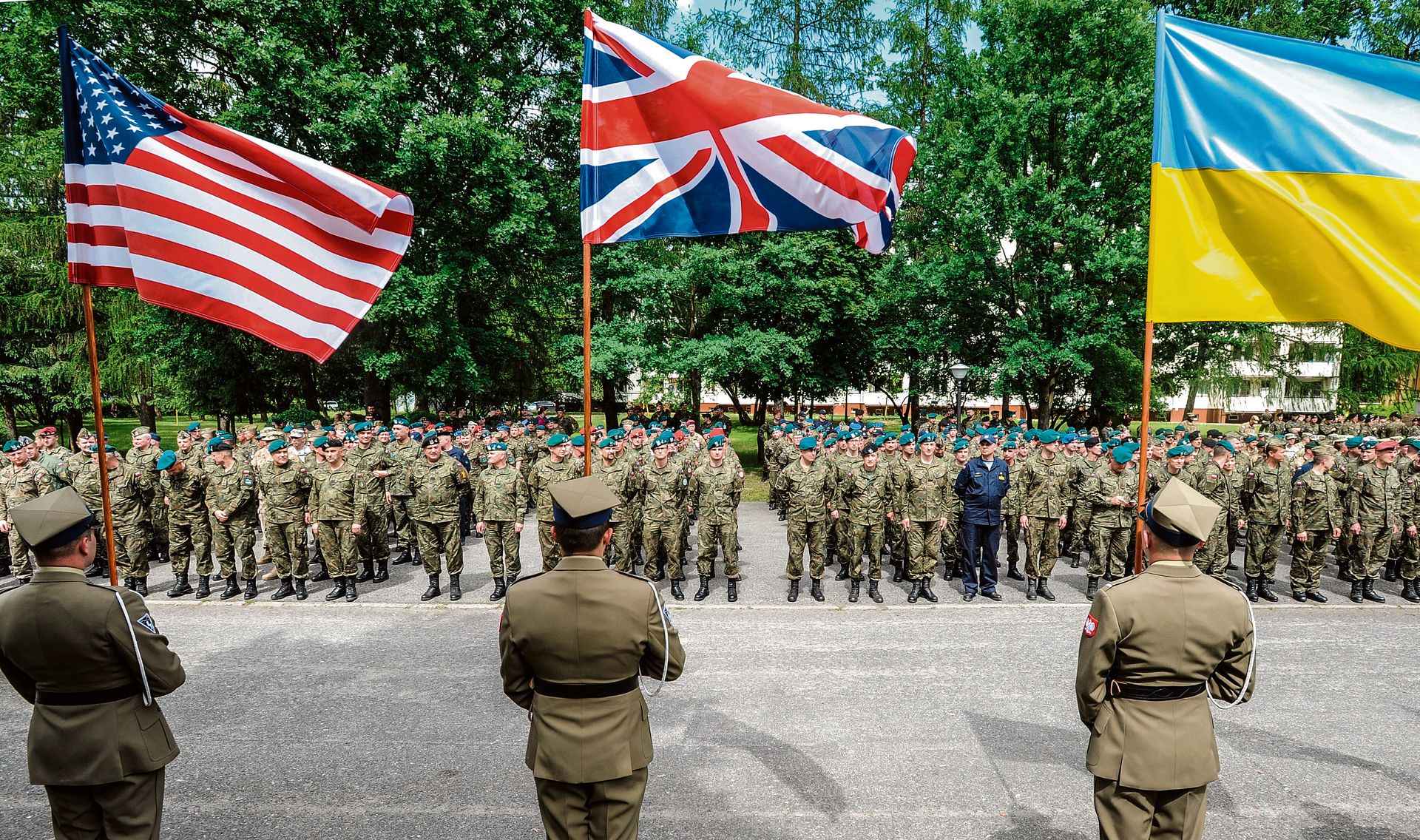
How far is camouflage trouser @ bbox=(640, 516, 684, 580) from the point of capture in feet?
31.9

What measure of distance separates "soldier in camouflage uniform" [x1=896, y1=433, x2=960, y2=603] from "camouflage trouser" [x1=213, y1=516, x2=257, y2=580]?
8.53m

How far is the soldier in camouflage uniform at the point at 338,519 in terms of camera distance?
9336 mm

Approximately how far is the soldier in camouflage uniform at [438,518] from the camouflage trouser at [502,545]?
39 cm

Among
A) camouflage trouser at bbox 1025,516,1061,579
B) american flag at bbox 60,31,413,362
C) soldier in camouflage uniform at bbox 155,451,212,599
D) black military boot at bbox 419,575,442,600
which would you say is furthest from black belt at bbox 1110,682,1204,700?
soldier in camouflage uniform at bbox 155,451,212,599

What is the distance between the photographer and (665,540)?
9766 millimetres

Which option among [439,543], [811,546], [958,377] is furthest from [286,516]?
[958,377]

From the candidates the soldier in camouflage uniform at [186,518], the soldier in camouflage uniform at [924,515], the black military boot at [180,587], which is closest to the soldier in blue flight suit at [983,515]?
the soldier in camouflage uniform at [924,515]

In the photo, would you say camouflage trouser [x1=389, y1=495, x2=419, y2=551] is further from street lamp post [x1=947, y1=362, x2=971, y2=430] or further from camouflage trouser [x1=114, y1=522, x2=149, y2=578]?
street lamp post [x1=947, y1=362, x2=971, y2=430]

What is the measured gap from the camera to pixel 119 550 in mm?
10117

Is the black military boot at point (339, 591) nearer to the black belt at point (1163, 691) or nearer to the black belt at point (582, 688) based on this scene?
the black belt at point (582, 688)

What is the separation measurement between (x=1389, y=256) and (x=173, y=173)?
7.72 metres

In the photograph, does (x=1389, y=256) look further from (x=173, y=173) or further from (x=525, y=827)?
(x=173, y=173)

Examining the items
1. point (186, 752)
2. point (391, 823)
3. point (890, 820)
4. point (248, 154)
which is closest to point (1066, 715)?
point (890, 820)

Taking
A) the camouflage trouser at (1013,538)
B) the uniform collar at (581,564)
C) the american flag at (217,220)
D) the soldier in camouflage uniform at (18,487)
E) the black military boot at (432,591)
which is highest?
the american flag at (217,220)
